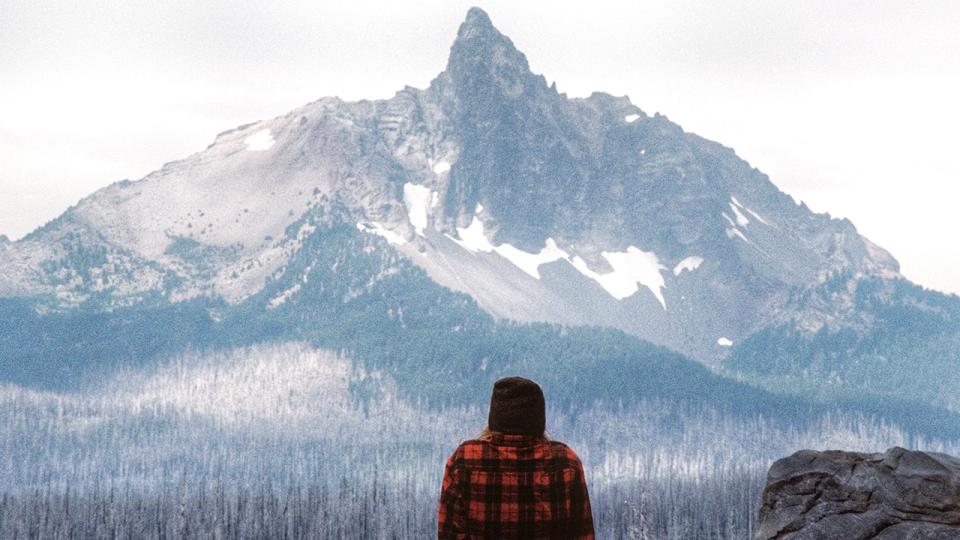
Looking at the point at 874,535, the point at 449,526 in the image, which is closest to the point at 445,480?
the point at 449,526

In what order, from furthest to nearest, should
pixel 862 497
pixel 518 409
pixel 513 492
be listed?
pixel 862 497 < pixel 513 492 < pixel 518 409

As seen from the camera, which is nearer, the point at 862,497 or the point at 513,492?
the point at 513,492

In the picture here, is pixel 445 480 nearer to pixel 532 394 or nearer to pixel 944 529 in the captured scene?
pixel 532 394

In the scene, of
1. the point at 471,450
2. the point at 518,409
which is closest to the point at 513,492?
the point at 471,450

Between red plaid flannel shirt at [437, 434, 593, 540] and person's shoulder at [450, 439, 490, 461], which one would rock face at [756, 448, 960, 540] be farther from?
A: person's shoulder at [450, 439, 490, 461]

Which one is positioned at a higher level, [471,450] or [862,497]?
[471,450]

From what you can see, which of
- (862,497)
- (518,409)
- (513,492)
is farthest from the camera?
(862,497)

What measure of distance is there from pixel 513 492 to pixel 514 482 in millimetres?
129

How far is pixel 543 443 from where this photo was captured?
715 inches

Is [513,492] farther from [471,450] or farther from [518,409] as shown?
[518,409]

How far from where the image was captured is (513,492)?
59.8 ft

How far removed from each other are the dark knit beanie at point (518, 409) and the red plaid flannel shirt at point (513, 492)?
0.49 ft

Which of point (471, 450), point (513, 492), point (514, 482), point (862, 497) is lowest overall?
point (862, 497)

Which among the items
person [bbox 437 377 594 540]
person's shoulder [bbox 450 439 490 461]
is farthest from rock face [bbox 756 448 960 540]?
person's shoulder [bbox 450 439 490 461]
